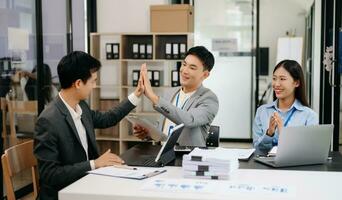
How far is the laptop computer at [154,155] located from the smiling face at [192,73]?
54cm

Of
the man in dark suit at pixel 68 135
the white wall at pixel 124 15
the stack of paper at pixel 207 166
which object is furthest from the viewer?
the white wall at pixel 124 15

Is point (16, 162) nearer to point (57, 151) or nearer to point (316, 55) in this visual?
point (57, 151)

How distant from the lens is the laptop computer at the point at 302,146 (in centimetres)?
246

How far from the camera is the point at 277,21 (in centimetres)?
725

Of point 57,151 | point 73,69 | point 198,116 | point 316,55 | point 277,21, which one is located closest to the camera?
point 57,151

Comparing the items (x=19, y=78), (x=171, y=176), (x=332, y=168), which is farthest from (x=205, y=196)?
(x=19, y=78)

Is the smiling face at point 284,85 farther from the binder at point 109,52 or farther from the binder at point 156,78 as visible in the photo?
the binder at point 109,52

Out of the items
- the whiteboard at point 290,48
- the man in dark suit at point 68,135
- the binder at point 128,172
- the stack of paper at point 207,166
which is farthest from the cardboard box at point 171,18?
the stack of paper at point 207,166

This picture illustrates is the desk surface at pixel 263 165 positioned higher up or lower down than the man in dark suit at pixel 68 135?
lower down

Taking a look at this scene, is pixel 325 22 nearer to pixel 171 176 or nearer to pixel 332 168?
pixel 332 168

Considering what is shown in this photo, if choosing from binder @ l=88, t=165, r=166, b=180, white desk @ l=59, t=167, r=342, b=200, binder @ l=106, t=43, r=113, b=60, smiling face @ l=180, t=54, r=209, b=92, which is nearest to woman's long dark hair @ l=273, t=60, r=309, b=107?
smiling face @ l=180, t=54, r=209, b=92

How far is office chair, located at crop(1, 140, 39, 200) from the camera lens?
239cm

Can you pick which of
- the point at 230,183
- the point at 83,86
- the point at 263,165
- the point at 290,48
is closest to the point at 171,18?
the point at 290,48

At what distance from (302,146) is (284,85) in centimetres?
85
